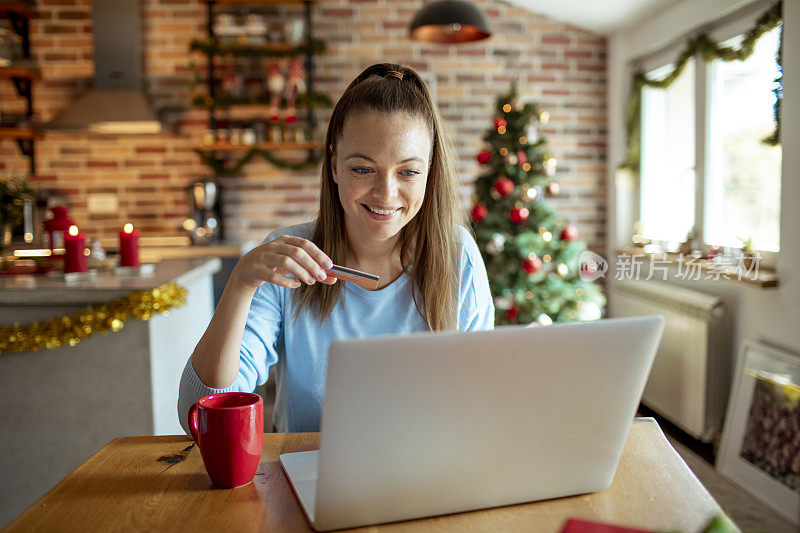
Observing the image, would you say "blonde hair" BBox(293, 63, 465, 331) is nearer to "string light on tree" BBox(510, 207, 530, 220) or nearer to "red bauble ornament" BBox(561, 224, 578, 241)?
"string light on tree" BBox(510, 207, 530, 220)

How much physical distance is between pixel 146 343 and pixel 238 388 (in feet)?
3.50

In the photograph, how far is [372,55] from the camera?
14.3ft

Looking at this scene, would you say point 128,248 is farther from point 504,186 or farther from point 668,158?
point 668,158

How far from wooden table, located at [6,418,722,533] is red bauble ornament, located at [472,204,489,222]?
274 centimetres

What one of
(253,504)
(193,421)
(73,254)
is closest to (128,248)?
(73,254)

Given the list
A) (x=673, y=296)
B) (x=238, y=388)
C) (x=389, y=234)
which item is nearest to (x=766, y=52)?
(x=673, y=296)

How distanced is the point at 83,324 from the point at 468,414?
5.53 feet

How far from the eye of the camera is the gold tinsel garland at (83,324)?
6.53 ft

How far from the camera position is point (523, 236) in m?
3.52

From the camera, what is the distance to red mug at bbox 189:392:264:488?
0.82 metres

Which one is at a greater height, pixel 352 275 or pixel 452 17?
pixel 452 17

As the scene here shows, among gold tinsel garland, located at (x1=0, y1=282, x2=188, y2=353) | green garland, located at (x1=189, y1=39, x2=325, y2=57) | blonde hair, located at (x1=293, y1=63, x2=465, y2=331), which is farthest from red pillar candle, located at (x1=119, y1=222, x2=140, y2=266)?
green garland, located at (x1=189, y1=39, x2=325, y2=57)

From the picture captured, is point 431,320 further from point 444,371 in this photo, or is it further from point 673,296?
point 673,296

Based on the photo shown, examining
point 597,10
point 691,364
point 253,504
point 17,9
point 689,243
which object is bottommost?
point 691,364
